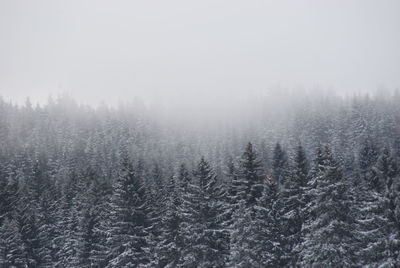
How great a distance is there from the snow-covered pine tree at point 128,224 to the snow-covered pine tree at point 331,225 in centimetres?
1571

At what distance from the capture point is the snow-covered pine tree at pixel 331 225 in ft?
84.7

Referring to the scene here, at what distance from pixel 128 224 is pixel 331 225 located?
19226 millimetres

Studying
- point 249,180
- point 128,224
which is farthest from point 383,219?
point 128,224

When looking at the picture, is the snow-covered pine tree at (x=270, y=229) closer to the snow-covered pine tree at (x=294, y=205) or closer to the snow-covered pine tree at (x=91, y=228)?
the snow-covered pine tree at (x=294, y=205)

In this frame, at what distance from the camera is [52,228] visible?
50656 millimetres

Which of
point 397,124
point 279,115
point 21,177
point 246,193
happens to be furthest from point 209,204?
point 279,115

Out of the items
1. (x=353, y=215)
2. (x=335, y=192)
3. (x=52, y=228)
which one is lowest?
(x=52, y=228)

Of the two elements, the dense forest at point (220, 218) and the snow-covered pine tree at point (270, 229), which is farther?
the snow-covered pine tree at point (270, 229)

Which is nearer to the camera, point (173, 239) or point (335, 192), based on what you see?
point (335, 192)

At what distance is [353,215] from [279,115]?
14800 cm

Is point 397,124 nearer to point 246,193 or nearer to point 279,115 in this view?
point 279,115

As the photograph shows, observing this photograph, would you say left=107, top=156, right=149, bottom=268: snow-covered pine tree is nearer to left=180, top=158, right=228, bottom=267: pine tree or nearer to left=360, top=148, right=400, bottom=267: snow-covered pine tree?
left=180, top=158, right=228, bottom=267: pine tree

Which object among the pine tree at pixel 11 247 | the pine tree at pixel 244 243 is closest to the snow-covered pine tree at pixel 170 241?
the pine tree at pixel 244 243

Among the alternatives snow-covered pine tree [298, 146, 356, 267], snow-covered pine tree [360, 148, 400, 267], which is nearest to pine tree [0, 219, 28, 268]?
snow-covered pine tree [298, 146, 356, 267]
